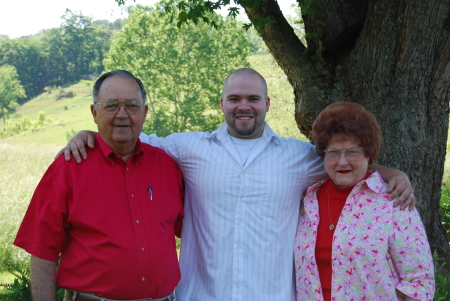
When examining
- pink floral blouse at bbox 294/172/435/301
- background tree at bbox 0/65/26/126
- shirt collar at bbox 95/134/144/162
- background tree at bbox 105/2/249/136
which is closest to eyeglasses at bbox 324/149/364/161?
pink floral blouse at bbox 294/172/435/301

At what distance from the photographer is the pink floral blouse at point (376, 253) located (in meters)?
2.42

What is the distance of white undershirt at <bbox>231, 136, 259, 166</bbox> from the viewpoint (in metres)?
3.11

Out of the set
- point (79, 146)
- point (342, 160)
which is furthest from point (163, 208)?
point (342, 160)

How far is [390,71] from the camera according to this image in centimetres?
423

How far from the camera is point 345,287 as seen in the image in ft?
8.39

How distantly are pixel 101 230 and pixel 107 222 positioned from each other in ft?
0.20

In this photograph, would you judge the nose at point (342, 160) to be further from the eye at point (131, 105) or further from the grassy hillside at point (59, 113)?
the grassy hillside at point (59, 113)

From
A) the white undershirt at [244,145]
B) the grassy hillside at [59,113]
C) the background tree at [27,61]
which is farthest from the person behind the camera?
the background tree at [27,61]

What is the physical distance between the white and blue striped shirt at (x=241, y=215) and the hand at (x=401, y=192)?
21.3 inches

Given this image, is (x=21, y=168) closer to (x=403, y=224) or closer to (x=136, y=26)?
Answer: (x=136, y=26)

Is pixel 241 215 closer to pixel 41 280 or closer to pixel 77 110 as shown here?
pixel 41 280

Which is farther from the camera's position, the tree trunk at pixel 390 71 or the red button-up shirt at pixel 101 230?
the tree trunk at pixel 390 71

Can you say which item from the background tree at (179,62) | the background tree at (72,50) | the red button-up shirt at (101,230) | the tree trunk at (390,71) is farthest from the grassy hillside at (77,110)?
the red button-up shirt at (101,230)

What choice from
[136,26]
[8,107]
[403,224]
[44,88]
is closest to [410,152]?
[403,224]
